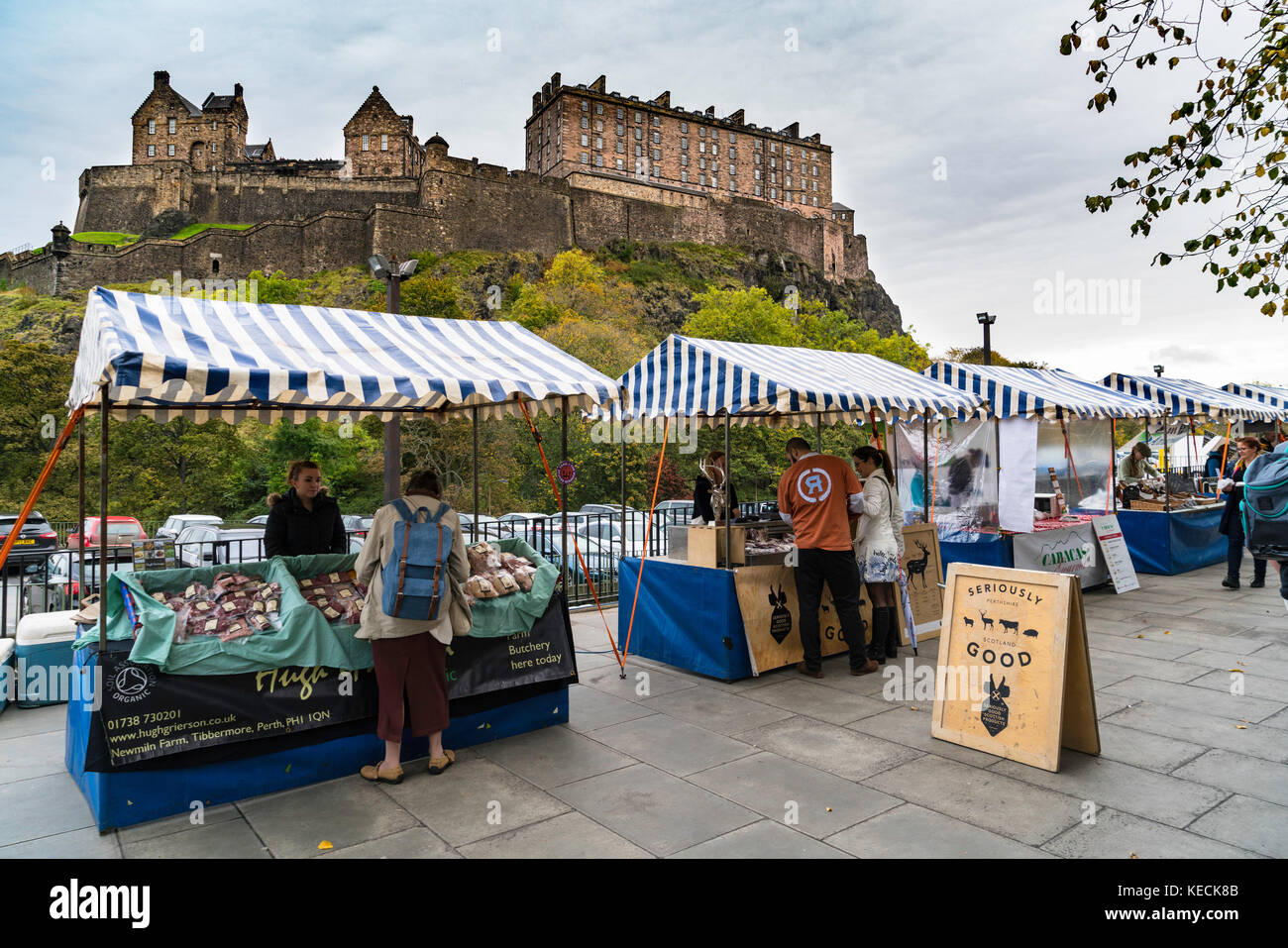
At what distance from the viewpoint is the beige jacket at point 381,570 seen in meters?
4.73

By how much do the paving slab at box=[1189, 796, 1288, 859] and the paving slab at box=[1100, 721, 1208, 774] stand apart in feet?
1.78

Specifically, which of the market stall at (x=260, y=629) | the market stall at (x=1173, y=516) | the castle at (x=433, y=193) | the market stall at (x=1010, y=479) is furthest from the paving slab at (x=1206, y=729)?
the castle at (x=433, y=193)

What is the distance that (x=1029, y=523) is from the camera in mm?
9938

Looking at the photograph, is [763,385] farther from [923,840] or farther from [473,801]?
[473,801]

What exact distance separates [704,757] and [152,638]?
11.3 ft

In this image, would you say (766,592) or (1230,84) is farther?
(766,592)

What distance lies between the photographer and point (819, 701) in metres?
6.38

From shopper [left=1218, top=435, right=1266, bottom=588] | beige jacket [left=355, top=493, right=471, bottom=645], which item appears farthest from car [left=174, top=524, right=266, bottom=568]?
shopper [left=1218, top=435, right=1266, bottom=588]

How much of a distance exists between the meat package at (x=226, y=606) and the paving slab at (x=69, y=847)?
1.07m

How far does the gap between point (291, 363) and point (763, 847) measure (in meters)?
3.82

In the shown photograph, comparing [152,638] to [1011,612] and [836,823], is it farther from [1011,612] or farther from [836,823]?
[1011,612]

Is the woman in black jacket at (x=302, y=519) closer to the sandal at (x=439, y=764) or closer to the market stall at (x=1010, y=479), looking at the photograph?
the sandal at (x=439, y=764)

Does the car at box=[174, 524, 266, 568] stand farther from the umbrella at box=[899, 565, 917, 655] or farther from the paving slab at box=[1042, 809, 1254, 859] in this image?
the paving slab at box=[1042, 809, 1254, 859]
